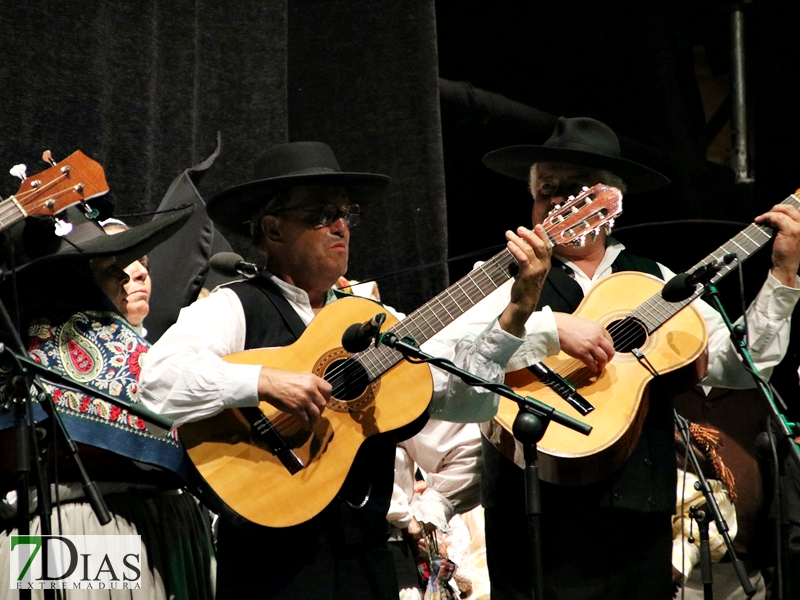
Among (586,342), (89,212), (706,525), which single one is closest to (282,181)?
(89,212)

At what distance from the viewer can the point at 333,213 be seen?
347 cm

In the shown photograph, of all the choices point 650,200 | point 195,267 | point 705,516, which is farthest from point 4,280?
point 650,200

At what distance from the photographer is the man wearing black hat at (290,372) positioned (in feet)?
9.80

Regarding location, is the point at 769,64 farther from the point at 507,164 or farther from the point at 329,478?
the point at 329,478

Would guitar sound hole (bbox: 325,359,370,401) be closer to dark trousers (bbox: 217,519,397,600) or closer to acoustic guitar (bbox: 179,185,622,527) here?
acoustic guitar (bbox: 179,185,622,527)

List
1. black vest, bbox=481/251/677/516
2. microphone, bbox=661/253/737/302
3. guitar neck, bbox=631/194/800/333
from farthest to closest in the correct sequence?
guitar neck, bbox=631/194/800/333 < black vest, bbox=481/251/677/516 < microphone, bbox=661/253/737/302

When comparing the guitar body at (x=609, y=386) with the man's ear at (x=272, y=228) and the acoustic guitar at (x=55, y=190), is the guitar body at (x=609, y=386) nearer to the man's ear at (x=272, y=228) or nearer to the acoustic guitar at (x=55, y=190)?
the man's ear at (x=272, y=228)

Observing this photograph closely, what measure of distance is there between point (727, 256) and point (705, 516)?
1176mm

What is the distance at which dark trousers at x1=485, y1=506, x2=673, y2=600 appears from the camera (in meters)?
3.37

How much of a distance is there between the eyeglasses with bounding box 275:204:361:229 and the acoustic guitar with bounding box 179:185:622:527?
0.30 meters

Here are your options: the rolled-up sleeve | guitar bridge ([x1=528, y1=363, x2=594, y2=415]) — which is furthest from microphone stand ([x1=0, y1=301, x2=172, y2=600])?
guitar bridge ([x1=528, y1=363, x2=594, y2=415])

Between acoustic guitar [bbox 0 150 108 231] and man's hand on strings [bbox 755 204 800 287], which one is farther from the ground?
acoustic guitar [bbox 0 150 108 231]

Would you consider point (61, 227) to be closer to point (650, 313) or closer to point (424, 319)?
point (424, 319)

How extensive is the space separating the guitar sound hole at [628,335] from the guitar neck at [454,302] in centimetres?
49
